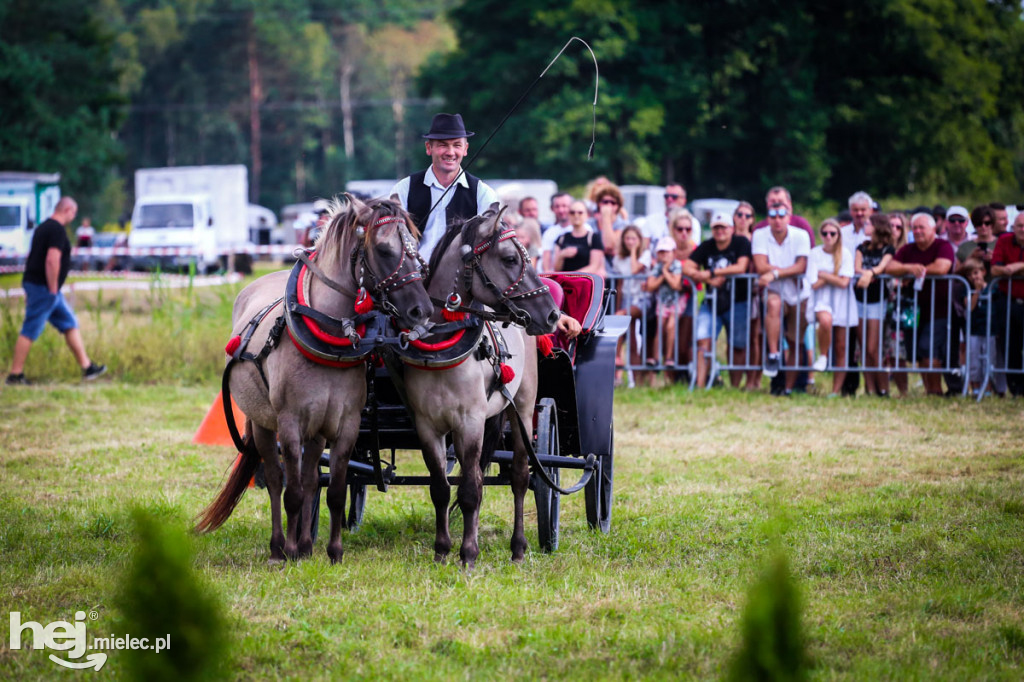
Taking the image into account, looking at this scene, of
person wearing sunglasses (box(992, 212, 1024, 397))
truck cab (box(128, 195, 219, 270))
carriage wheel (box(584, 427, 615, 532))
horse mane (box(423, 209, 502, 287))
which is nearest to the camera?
horse mane (box(423, 209, 502, 287))

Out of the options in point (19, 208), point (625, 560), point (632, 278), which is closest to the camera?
point (625, 560)

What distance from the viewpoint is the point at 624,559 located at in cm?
→ 588

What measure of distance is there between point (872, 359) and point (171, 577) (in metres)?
11.0

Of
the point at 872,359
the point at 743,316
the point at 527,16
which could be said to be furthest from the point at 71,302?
the point at 527,16

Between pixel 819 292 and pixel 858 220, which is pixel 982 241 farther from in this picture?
pixel 819 292

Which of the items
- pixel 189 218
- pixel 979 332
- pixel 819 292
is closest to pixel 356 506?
pixel 819 292

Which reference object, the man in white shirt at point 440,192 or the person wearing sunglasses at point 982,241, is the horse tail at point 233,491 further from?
the person wearing sunglasses at point 982,241

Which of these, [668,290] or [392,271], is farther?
[668,290]

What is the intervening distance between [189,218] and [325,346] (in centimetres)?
3097

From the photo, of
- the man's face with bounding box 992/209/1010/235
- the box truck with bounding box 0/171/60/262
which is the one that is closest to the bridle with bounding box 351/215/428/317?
the man's face with bounding box 992/209/1010/235

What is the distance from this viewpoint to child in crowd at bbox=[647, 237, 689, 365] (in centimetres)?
1240

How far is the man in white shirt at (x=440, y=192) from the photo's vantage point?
595 centimetres

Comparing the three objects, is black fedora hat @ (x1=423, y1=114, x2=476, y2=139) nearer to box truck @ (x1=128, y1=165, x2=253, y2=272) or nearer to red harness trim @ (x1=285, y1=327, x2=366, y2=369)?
red harness trim @ (x1=285, y1=327, x2=366, y2=369)

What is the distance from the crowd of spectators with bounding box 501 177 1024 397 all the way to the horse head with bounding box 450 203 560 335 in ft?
21.2
